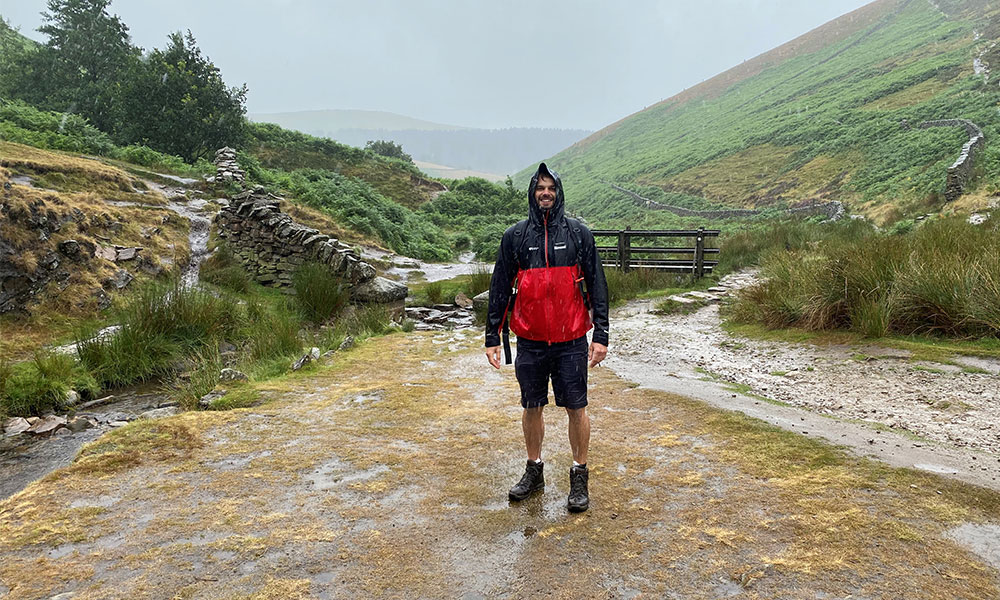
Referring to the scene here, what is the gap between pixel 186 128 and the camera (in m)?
20.8

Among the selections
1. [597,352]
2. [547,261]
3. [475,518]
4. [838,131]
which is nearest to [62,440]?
[475,518]

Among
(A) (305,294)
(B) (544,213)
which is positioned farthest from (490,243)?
(B) (544,213)

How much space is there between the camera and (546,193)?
2801 millimetres

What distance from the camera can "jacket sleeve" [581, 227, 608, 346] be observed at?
2834mm

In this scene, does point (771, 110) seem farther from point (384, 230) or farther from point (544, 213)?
point (544, 213)

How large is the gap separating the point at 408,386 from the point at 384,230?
13.5 meters

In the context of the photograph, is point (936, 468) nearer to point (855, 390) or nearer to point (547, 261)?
point (855, 390)

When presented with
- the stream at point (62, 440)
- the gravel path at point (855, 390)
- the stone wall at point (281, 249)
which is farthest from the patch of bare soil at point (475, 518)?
the stone wall at point (281, 249)

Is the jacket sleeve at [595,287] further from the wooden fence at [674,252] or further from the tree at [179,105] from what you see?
the tree at [179,105]

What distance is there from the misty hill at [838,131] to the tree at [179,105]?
2560cm

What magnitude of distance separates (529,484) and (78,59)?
32.1 metres

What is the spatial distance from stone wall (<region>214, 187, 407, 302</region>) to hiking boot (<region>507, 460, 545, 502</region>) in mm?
7957

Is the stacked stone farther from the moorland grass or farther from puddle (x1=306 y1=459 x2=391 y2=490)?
puddle (x1=306 y1=459 x2=391 y2=490)

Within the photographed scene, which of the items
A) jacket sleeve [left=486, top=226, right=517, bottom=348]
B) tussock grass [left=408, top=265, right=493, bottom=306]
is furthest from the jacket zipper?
tussock grass [left=408, top=265, right=493, bottom=306]
